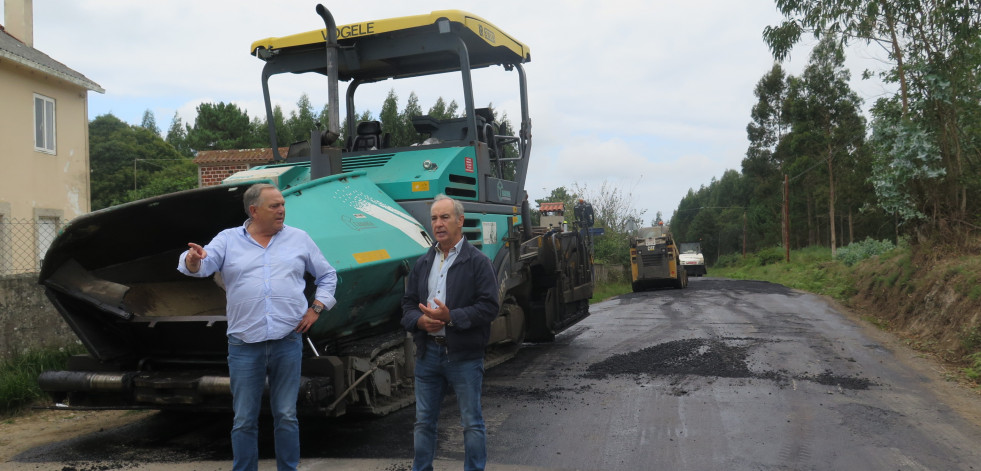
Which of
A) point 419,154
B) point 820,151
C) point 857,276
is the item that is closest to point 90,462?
point 419,154

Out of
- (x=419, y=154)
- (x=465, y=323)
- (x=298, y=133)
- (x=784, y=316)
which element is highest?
(x=298, y=133)

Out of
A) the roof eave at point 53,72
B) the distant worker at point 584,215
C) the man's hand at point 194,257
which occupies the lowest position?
the man's hand at point 194,257

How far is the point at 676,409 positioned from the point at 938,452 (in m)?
1.91

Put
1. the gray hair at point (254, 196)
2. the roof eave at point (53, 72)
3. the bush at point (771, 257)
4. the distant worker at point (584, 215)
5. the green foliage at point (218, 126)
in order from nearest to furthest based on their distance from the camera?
the gray hair at point (254, 196), the distant worker at point (584, 215), the roof eave at point (53, 72), the green foliage at point (218, 126), the bush at point (771, 257)

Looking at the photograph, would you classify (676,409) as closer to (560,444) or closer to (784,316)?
(560,444)

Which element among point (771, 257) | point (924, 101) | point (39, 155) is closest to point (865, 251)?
point (924, 101)

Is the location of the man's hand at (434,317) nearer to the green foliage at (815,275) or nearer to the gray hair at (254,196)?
the gray hair at (254,196)

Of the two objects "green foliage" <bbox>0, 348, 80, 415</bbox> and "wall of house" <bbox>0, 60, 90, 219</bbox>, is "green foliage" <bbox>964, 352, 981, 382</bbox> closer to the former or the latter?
"green foliage" <bbox>0, 348, 80, 415</bbox>

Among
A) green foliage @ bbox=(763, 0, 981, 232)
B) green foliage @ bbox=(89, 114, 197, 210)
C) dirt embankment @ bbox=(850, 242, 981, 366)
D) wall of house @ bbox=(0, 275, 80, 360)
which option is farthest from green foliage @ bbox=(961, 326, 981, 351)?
green foliage @ bbox=(89, 114, 197, 210)

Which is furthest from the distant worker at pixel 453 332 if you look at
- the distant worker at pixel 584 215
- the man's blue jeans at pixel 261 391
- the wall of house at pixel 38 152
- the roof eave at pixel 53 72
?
the wall of house at pixel 38 152

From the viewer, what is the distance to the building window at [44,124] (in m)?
16.5

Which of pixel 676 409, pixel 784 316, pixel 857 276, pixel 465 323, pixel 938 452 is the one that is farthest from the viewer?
pixel 857 276

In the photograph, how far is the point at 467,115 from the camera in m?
6.93

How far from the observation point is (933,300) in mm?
11555
